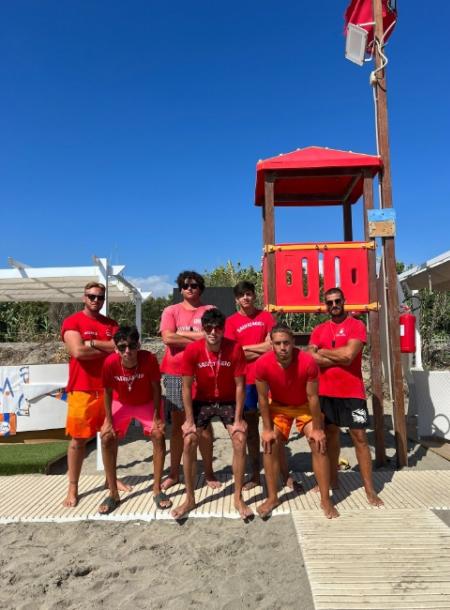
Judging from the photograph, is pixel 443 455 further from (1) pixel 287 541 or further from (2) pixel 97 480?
(2) pixel 97 480

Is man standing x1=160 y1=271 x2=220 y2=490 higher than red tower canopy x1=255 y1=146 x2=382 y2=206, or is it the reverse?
red tower canopy x1=255 y1=146 x2=382 y2=206

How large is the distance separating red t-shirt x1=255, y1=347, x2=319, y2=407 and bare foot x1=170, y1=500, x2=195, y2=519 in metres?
1.17

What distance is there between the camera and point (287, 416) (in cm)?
385

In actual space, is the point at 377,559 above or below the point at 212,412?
below

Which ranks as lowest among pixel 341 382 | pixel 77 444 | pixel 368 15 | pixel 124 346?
pixel 77 444

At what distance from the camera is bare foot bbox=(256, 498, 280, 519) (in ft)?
11.9

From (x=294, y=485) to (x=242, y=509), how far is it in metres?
0.77

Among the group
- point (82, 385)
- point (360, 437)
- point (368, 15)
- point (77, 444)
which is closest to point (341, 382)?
point (360, 437)

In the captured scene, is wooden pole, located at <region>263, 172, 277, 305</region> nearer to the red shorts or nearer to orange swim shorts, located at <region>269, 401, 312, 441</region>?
orange swim shorts, located at <region>269, 401, 312, 441</region>

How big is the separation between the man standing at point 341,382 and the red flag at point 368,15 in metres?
3.94

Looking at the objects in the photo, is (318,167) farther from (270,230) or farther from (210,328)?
(210,328)

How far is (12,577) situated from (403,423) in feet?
13.7

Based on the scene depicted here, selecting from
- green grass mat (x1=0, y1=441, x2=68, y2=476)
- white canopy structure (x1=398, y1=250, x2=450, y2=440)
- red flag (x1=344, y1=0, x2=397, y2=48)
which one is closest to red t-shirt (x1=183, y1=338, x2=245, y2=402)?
green grass mat (x1=0, y1=441, x2=68, y2=476)

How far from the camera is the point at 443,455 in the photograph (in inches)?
226
